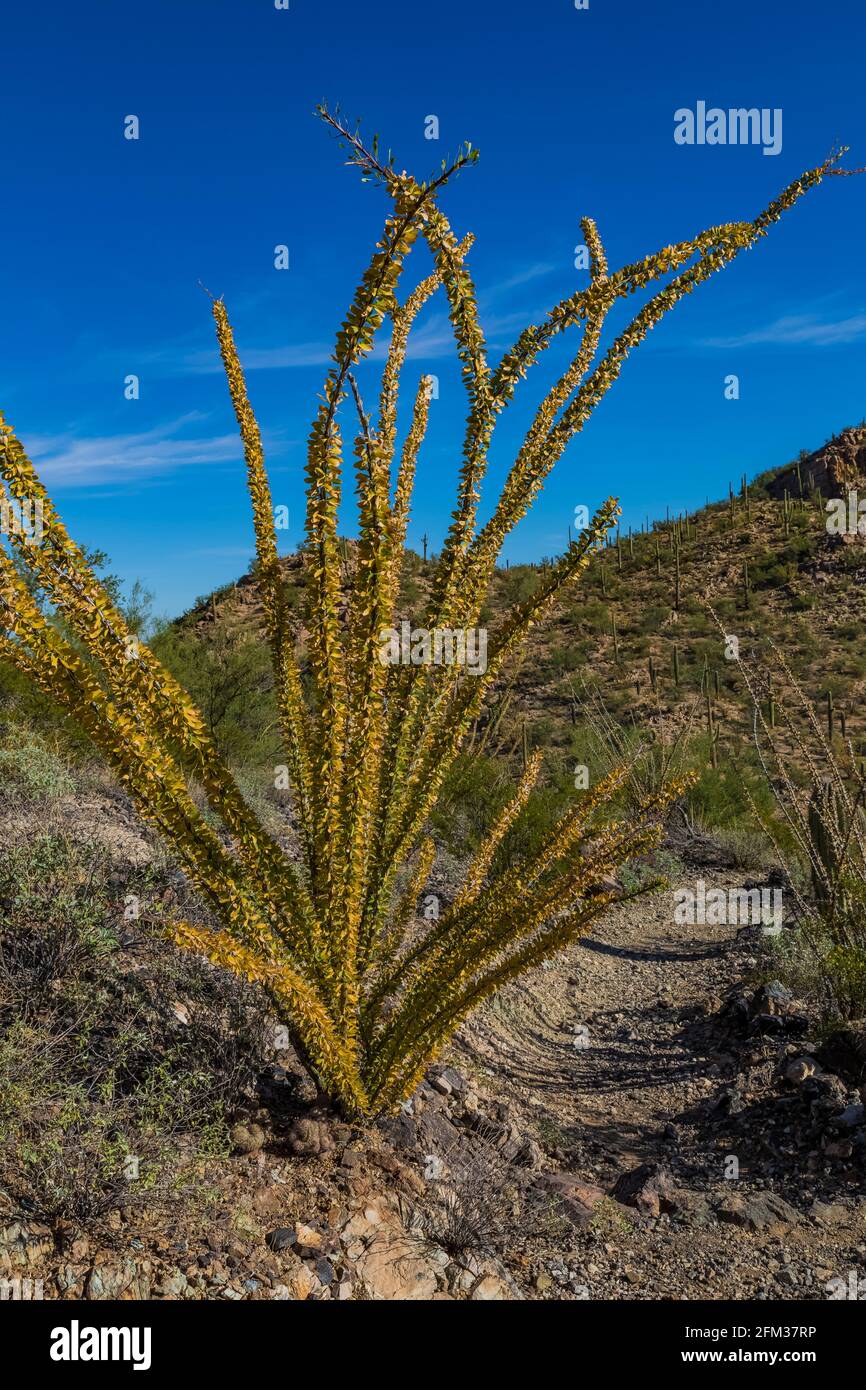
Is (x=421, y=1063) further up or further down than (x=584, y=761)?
further down

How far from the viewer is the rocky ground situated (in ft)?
9.37

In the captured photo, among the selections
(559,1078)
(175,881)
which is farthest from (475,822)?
(175,881)

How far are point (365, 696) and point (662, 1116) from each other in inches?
140

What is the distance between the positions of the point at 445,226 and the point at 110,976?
325 cm

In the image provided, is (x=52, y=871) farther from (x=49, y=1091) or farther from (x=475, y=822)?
(x=475, y=822)

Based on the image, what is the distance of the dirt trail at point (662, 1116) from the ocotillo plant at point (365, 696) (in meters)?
1.22

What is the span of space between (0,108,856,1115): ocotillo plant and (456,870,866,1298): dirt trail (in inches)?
47.8

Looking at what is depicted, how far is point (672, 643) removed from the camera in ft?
109

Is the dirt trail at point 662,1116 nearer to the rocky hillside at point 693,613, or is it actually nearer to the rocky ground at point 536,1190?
the rocky ground at point 536,1190
